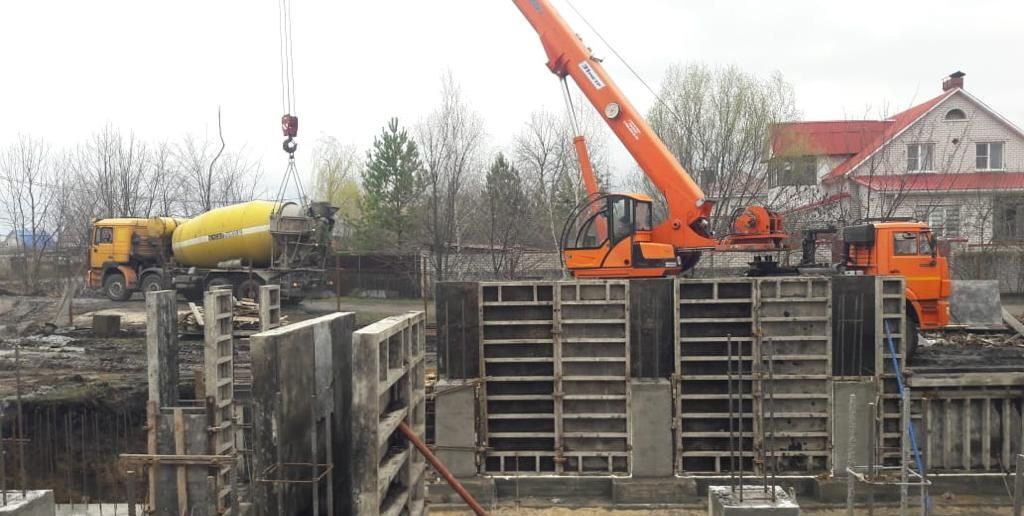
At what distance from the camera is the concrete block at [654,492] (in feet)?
29.4

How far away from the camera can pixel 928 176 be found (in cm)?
2583

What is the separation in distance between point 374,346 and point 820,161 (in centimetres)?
2727

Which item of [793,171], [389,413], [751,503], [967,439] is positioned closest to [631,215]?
[967,439]

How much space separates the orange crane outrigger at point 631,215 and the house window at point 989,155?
22.2 metres

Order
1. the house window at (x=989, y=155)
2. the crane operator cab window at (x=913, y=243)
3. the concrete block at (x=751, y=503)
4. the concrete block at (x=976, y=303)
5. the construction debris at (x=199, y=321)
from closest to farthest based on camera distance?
the concrete block at (x=751, y=503), the crane operator cab window at (x=913, y=243), the concrete block at (x=976, y=303), the construction debris at (x=199, y=321), the house window at (x=989, y=155)

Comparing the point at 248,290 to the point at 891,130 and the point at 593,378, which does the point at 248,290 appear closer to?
the point at 593,378

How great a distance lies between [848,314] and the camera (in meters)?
9.08

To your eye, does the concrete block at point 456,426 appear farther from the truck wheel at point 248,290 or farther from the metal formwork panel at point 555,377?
the truck wheel at point 248,290

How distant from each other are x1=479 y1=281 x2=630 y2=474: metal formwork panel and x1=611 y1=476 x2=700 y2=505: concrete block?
0.34 m

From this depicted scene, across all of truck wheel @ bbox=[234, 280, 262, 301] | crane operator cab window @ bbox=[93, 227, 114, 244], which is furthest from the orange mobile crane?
crane operator cab window @ bbox=[93, 227, 114, 244]

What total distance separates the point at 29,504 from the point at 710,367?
742 cm

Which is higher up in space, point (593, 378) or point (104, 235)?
point (104, 235)

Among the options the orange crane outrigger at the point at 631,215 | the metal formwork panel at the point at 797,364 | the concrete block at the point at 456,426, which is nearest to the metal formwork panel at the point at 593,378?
the concrete block at the point at 456,426

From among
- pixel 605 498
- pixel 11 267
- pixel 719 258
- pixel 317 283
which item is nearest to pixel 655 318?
pixel 605 498
